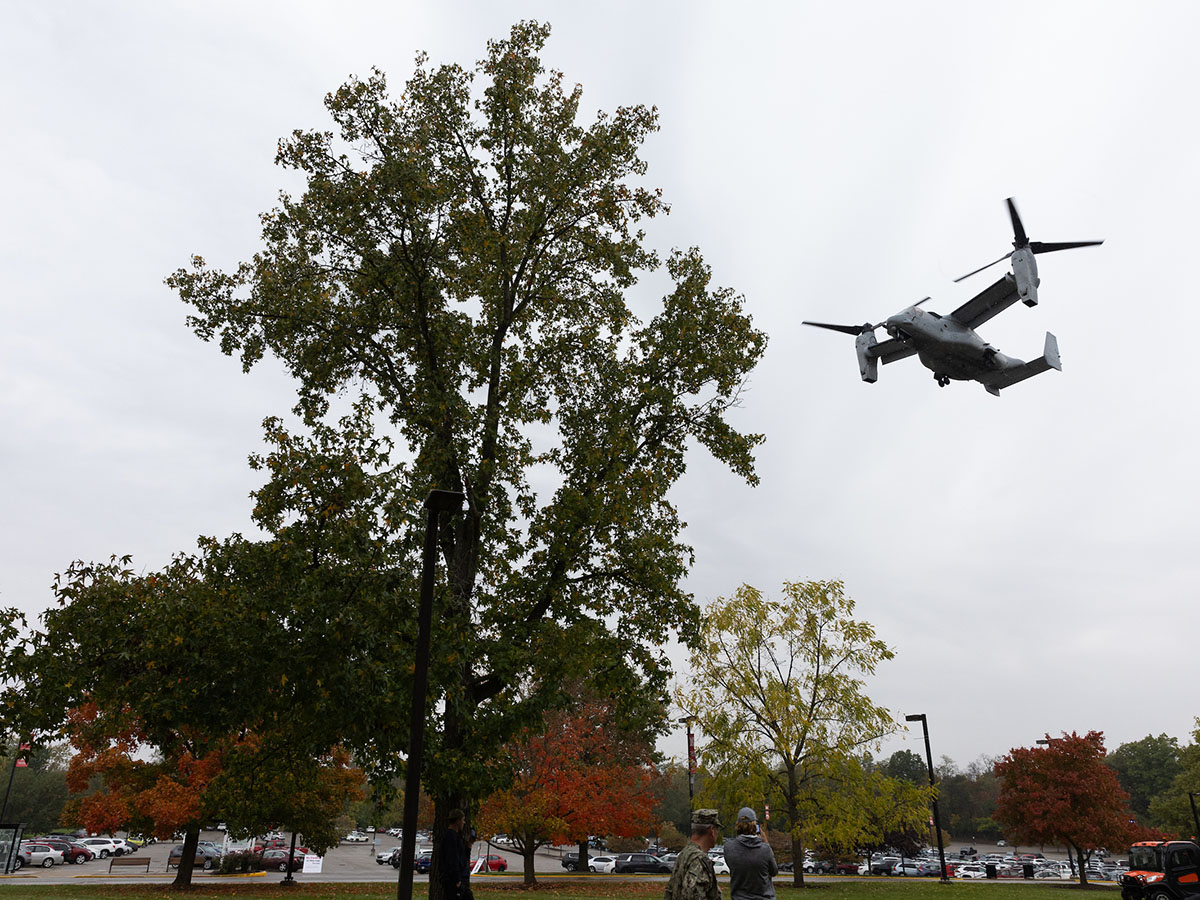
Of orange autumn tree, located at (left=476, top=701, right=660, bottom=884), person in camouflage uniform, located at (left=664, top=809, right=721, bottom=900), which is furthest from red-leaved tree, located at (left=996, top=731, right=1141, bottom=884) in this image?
person in camouflage uniform, located at (left=664, top=809, right=721, bottom=900)

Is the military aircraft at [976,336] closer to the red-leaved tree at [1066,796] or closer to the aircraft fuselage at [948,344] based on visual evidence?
the aircraft fuselage at [948,344]

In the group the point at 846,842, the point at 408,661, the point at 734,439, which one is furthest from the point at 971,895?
the point at 408,661

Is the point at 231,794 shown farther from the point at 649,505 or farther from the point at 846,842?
the point at 846,842

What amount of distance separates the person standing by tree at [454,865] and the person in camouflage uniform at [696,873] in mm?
4736

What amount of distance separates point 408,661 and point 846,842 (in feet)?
78.7

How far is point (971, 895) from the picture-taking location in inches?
1014

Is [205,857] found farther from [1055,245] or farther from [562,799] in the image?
[1055,245]

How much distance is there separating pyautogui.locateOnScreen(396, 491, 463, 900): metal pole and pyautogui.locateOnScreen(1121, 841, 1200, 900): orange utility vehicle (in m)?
21.9

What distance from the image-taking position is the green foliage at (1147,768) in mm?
96000

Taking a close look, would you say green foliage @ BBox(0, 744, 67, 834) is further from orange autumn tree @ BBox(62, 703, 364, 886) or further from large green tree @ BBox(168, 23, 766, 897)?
large green tree @ BBox(168, 23, 766, 897)

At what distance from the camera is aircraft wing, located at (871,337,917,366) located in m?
15.6

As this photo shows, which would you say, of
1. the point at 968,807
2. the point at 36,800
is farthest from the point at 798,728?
the point at 968,807

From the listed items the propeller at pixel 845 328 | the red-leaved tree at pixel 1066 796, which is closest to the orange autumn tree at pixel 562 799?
the red-leaved tree at pixel 1066 796

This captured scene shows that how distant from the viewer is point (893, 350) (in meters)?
16.1
